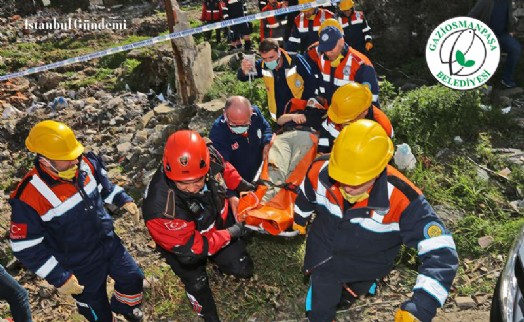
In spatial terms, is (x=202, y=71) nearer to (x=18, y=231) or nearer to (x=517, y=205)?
(x=18, y=231)

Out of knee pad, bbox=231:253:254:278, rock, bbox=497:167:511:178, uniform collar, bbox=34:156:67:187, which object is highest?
uniform collar, bbox=34:156:67:187

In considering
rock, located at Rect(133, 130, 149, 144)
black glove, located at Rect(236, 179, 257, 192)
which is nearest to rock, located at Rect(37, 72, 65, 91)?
rock, located at Rect(133, 130, 149, 144)

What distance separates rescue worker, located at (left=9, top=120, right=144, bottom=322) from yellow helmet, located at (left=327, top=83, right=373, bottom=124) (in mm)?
1864

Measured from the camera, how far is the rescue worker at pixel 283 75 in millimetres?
4641

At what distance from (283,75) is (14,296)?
3.07 m

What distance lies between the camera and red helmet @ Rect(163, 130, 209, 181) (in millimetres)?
2951

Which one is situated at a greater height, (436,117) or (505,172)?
(436,117)

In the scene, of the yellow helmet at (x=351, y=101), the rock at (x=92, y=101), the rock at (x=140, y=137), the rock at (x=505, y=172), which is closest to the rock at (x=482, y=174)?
the rock at (x=505, y=172)

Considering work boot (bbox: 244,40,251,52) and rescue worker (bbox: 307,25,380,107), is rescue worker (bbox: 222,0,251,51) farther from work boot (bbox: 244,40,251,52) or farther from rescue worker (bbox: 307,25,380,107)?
rescue worker (bbox: 307,25,380,107)

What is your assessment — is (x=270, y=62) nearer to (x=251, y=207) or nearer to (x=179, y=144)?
(x=251, y=207)

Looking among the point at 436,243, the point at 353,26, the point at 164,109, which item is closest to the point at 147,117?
the point at 164,109

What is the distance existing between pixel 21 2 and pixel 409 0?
44.8 feet

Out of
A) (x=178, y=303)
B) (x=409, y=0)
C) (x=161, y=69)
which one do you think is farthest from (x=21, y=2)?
(x=178, y=303)

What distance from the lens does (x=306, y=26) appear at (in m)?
6.26
